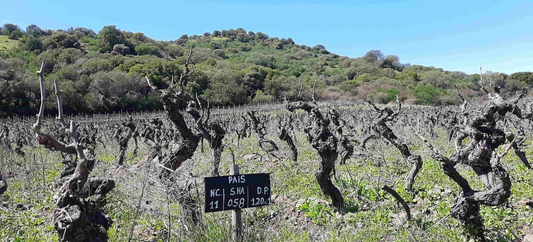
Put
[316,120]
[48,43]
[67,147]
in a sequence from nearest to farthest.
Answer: [67,147]
[316,120]
[48,43]

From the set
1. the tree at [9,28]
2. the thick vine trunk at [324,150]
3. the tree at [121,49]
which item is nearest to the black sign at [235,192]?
the thick vine trunk at [324,150]

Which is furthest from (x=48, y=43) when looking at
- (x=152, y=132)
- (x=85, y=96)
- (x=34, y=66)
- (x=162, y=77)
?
(x=152, y=132)

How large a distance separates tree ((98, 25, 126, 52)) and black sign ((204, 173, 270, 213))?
81.1 meters

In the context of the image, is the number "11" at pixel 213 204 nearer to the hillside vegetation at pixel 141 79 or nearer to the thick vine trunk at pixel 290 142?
the thick vine trunk at pixel 290 142

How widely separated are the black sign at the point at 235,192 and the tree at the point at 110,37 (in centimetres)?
8105

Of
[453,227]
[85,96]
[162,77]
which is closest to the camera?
[453,227]

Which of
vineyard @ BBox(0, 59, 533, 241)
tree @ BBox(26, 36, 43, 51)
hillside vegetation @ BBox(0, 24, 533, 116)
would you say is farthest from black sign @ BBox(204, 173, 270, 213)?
tree @ BBox(26, 36, 43, 51)

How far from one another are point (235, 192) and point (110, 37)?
85208 mm

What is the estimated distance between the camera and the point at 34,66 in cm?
5581

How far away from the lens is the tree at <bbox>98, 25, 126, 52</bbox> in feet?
254

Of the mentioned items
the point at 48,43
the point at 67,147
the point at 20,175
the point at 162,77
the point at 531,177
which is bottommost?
the point at 20,175

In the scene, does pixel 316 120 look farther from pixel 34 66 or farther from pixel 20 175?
pixel 34 66

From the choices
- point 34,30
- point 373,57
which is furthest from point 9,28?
point 373,57

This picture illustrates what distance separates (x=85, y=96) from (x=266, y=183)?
42343 millimetres
